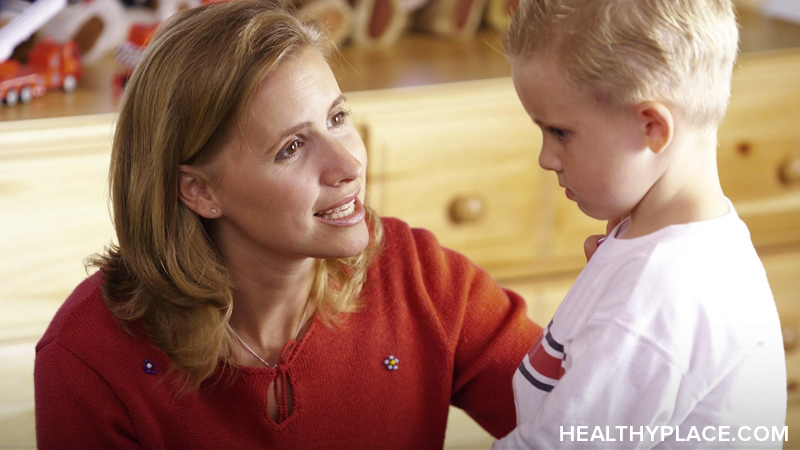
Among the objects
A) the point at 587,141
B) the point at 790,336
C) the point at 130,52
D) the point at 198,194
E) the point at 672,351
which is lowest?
the point at 790,336

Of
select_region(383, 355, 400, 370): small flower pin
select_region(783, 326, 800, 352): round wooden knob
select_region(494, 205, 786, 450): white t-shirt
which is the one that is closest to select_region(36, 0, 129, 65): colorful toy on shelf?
select_region(383, 355, 400, 370): small flower pin

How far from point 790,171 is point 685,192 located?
129 centimetres

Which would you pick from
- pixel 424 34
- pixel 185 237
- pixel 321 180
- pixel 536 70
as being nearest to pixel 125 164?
pixel 185 237

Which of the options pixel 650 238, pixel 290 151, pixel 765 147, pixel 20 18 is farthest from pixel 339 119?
pixel 765 147

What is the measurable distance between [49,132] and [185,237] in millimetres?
578

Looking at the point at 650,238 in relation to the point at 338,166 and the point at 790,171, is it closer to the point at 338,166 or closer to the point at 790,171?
the point at 338,166

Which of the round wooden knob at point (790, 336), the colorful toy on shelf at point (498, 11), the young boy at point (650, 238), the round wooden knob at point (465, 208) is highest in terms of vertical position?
the young boy at point (650, 238)

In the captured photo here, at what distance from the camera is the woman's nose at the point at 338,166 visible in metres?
1.04

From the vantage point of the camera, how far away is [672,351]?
795 mm

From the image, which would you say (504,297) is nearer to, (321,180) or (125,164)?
(321,180)

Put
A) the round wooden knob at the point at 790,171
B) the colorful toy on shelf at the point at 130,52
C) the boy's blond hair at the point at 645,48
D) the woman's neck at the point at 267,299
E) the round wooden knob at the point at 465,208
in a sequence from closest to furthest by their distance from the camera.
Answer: the boy's blond hair at the point at 645,48 < the woman's neck at the point at 267,299 < the colorful toy on shelf at the point at 130,52 < the round wooden knob at the point at 465,208 < the round wooden knob at the point at 790,171

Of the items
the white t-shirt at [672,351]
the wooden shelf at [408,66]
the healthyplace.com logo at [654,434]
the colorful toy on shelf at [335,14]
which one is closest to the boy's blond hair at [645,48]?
the white t-shirt at [672,351]

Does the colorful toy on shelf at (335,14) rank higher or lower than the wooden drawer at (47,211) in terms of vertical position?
higher

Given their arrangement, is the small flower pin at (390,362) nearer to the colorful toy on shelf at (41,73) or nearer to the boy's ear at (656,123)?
the boy's ear at (656,123)
